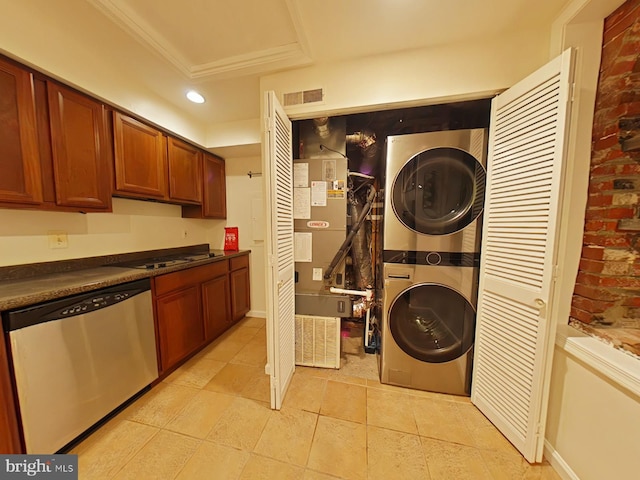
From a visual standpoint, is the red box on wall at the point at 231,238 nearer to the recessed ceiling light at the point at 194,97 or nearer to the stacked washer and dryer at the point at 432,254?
the recessed ceiling light at the point at 194,97

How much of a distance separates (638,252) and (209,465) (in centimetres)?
233

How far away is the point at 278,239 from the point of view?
1355mm

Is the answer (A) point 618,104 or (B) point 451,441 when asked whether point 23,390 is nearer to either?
(B) point 451,441

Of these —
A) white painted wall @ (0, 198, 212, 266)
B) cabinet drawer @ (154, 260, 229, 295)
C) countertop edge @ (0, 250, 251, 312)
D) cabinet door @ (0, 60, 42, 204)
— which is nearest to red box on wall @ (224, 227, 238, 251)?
white painted wall @ (0, 198, 212, 266)

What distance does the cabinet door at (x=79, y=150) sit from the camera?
128 centimetres

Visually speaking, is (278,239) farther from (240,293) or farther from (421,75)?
(240,293)

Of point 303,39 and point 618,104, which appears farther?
point 303,39

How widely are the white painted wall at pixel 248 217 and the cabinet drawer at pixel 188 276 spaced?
19.9 inches

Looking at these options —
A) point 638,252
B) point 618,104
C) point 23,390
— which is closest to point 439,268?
point 638,252

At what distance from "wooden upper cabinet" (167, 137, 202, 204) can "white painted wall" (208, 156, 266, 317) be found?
46 cm

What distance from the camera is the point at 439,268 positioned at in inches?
57.4

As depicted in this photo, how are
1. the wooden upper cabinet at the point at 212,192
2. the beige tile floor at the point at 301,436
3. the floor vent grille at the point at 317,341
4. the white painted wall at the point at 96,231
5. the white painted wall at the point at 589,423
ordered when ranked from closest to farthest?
the white painted wall at the point at 589,423, the beige tile floor at the point at 301,436, the white painted wall at the point at 96,231, the floor vent grille at the point at 317,341, the wooden upper cabinet at the point at 212,192

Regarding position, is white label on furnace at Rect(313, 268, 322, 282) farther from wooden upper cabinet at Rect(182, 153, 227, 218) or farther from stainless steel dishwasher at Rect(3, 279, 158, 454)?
wooden upper cabinet at Rect(182, 153, 227, 218)

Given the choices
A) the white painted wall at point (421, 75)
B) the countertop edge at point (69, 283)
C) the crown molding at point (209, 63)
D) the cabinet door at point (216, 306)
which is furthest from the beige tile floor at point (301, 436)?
the crown molding at point (209, 63)
